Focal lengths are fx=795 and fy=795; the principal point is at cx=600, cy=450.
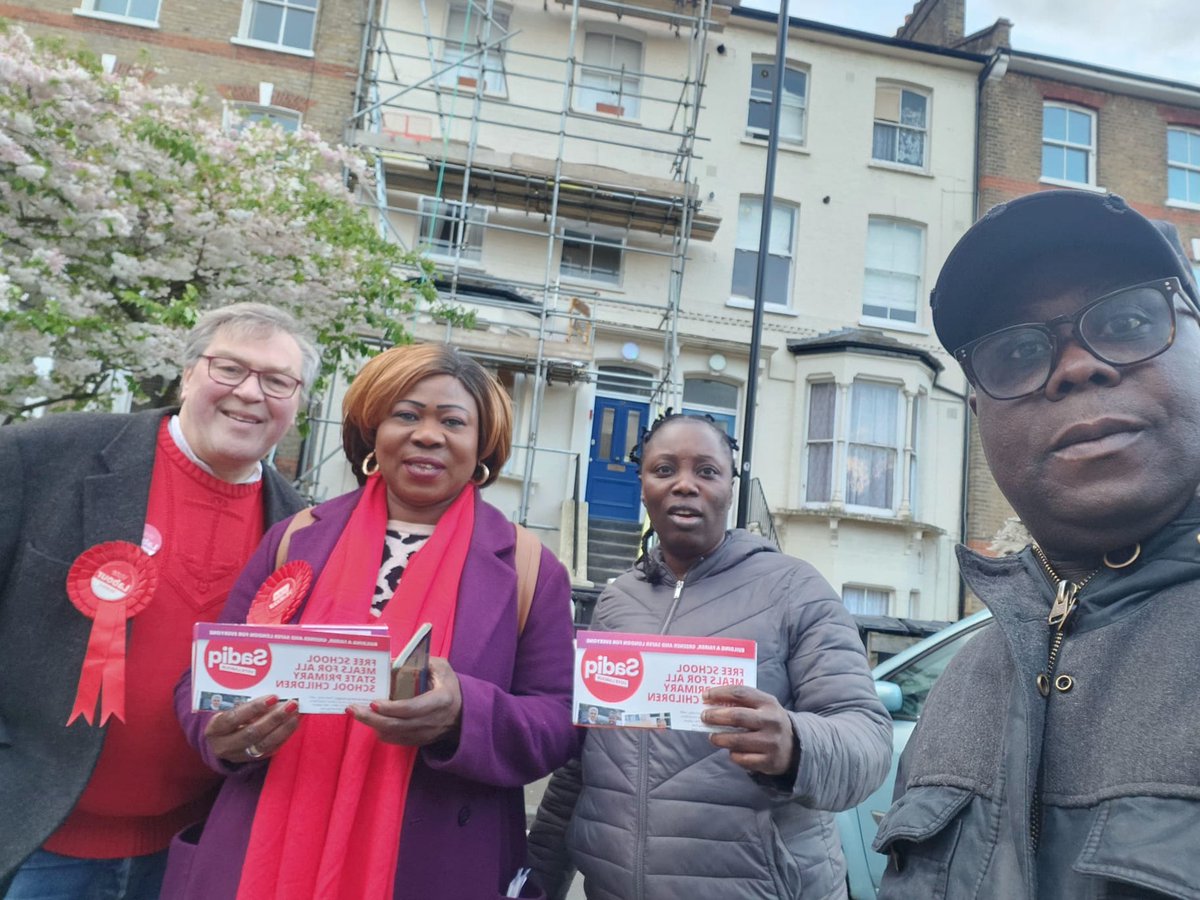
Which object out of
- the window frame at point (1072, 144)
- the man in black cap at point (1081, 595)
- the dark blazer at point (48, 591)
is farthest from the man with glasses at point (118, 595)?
the window frame at point (1072, 144)

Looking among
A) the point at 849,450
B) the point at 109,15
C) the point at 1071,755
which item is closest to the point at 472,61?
the point at 109,15

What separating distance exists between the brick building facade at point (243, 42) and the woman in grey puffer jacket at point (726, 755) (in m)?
12.9

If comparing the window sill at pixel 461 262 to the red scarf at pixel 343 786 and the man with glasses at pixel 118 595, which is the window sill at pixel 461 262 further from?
the red scarf at pixel 343 786

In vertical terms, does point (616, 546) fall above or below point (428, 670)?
above

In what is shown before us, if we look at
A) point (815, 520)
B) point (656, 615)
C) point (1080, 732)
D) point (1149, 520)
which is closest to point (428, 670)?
point (656, 615)

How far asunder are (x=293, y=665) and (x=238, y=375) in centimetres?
103

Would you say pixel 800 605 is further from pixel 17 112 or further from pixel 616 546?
pixel 616 546

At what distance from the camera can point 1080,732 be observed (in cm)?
96

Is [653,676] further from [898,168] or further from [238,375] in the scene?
[898,168]

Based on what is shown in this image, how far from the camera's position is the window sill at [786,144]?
48.5 ft

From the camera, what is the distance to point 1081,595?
1043mm

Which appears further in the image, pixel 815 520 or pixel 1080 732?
pixel 815 520

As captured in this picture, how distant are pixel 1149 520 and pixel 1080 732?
0.27 metres

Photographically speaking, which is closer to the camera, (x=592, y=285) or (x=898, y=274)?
(x=592, y=285)
